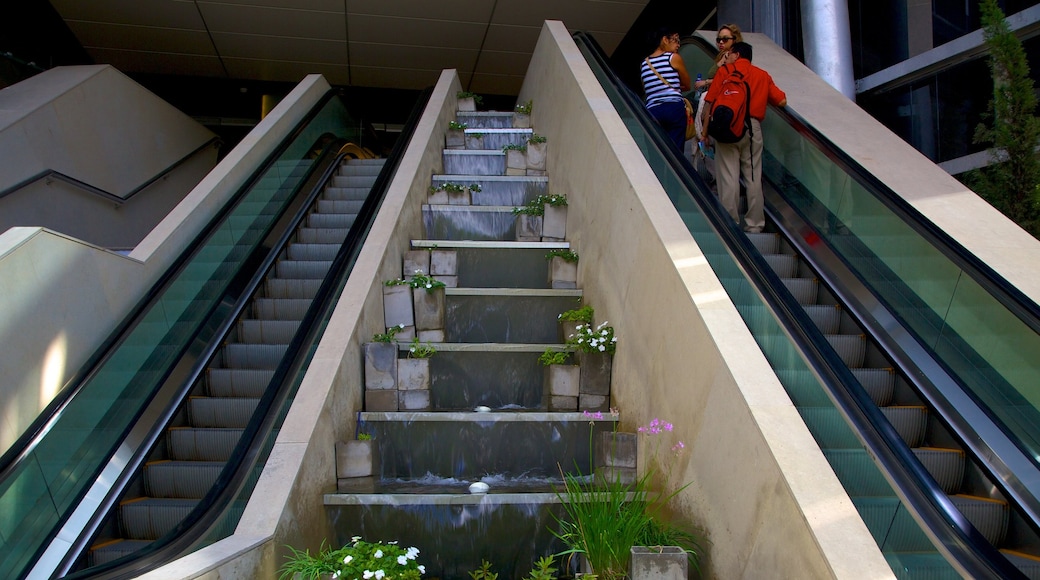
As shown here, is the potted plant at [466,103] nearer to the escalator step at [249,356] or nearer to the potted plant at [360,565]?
the escalator step at [249,356]

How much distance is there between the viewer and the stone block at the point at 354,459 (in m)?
3.96

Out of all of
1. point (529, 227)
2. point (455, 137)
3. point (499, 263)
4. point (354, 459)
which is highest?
point (455, 137)

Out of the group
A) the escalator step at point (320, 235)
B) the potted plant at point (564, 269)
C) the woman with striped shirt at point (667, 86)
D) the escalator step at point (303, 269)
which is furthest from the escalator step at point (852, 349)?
the escalator step at point (320, 235)

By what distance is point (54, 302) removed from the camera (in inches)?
174

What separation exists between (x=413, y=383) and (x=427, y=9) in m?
8.82

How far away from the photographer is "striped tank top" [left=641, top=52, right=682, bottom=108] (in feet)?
21.2

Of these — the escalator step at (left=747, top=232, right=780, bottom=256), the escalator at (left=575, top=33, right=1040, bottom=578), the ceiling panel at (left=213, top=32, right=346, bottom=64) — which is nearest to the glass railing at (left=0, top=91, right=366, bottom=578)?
the escalator at (left=575, top=33, right=1040, bottom=578)

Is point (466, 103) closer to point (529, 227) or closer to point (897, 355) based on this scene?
point (529, 227)

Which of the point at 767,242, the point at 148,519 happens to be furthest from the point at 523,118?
the point at 148,519

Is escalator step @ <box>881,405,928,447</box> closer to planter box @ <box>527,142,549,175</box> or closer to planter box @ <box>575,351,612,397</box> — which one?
planter box @ <box>575,351,612,397</box>

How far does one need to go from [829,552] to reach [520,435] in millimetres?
2079

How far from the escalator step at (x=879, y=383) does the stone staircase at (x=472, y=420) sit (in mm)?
1306

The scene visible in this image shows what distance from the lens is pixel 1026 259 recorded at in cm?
390

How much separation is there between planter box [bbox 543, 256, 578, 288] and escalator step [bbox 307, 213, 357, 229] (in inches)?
97.6
